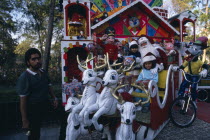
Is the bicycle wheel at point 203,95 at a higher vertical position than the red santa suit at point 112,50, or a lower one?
lower

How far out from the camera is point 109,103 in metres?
3.15

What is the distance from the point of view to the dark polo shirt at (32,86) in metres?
2.74

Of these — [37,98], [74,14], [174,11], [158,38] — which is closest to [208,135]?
[37,98]

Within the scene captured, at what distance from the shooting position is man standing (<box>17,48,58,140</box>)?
9.00 ft

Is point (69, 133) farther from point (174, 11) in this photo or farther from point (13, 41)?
point (174, 11)

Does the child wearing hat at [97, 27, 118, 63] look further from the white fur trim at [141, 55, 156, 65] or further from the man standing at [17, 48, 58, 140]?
the man standing at [17, 48, 58, 140]

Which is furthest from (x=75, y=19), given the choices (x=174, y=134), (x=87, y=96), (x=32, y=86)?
(x=174, y=134)

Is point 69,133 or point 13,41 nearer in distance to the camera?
point 69,133

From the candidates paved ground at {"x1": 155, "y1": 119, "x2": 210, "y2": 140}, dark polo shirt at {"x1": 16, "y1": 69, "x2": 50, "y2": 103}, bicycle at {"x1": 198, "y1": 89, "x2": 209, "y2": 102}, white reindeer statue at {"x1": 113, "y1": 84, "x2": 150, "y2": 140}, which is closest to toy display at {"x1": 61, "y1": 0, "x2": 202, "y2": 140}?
white reindeer statue at {"x1": 113, "y1": 84, "x2": 150, "y2": 140}

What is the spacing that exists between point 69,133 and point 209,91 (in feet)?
21.5

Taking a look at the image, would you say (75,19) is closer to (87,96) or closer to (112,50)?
(112,50)

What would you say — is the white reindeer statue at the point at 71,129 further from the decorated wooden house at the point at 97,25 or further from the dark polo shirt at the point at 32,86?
the decorated wooden house at the point at 97,25

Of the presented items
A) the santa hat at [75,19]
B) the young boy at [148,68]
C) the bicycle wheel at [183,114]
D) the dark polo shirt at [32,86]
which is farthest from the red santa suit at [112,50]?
the dark polo shirt at [32,86]

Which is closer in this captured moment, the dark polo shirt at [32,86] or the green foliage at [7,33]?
the dark polo shirt at [32,86]
